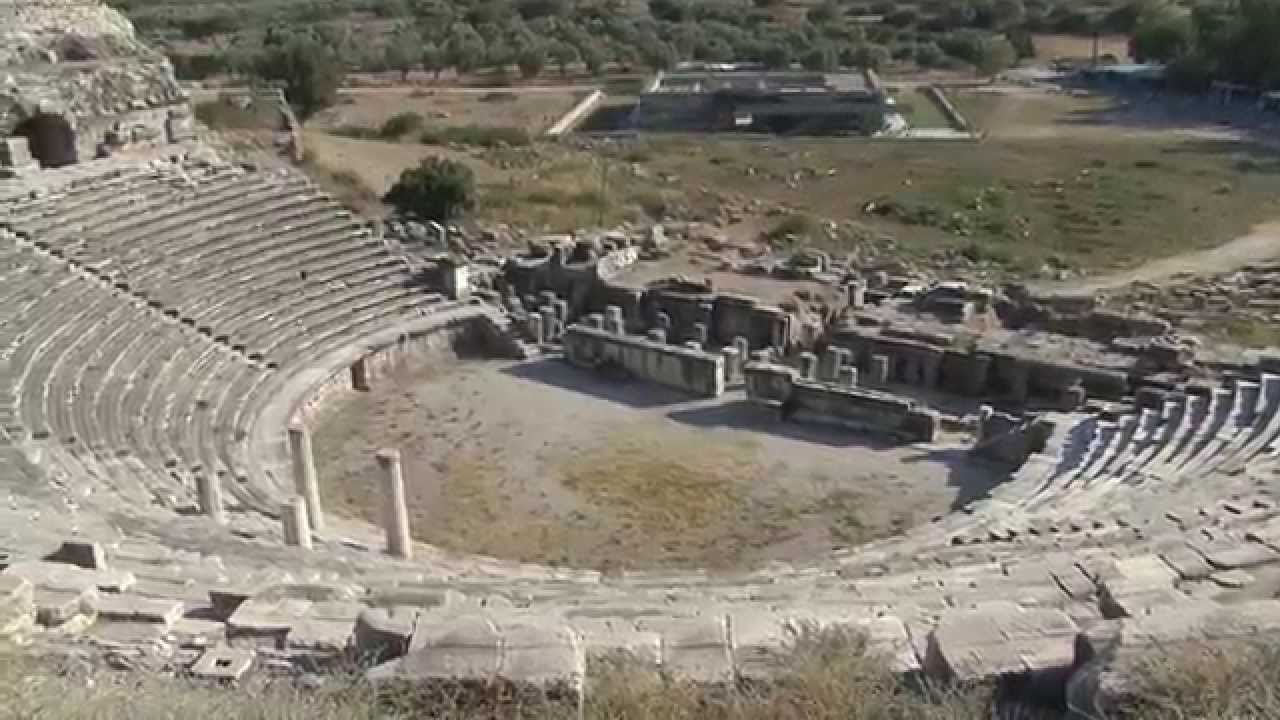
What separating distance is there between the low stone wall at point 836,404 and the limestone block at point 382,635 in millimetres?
13392

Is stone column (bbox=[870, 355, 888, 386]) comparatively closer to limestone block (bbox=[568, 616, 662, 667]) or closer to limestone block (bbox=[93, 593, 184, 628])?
limestone block (bbox=[568, 616, 662, 667])

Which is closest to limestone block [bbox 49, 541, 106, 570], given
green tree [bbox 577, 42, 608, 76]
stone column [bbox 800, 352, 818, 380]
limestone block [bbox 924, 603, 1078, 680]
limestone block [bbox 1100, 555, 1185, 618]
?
limestone block [bbox 924, 603, 1078, 680]

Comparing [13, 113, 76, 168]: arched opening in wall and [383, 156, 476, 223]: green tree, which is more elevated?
[13, 113, 76, 168]: arched opening in wall

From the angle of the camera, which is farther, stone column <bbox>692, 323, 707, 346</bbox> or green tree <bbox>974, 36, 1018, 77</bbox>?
green tree <bbox>974, 36, 1018, 77</bbox>

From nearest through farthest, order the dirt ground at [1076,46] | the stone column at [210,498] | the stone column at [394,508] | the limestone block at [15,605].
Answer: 1. the limestone block at [15,605]
2. the stone column at [210,498]
3. the stone column at [394,508]
4. the dirt ground at [1076,46]

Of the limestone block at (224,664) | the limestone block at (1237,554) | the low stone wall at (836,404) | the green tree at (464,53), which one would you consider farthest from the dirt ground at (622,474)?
the green tree at (464,53)

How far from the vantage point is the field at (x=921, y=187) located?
3403cm

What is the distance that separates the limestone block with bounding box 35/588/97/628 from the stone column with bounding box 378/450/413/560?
18.8 feet

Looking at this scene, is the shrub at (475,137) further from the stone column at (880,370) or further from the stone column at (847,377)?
the stone column at (847,377)

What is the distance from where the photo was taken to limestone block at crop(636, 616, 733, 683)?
6.53 metres

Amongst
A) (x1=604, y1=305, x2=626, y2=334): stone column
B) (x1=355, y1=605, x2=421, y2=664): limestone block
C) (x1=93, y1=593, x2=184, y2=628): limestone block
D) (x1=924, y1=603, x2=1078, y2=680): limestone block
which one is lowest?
(x1=604, y1=305, x2=626, y2=334): stone column

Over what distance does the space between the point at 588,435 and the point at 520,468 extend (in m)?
1.64

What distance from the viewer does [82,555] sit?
10656 millimetres

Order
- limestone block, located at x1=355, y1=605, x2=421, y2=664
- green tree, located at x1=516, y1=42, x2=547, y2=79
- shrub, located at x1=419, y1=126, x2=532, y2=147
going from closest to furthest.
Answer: limestone block, located at x1=355, y1=605, x2=421, y2=664
shrub, located at x1=419, y1=126, x2=532, y2=147
green tree, located at x1=516, y1=42, x2=547, y2=79
